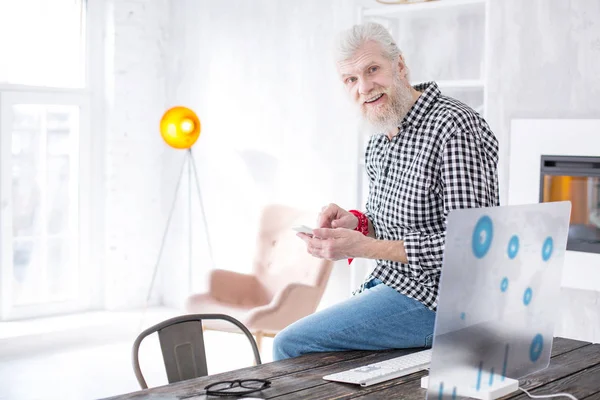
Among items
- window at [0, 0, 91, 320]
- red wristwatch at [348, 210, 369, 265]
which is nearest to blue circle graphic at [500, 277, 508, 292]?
red wristwatch at [348, 210, 369, 265]

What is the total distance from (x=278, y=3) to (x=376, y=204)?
2.88m

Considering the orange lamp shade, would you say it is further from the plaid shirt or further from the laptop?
the laptop

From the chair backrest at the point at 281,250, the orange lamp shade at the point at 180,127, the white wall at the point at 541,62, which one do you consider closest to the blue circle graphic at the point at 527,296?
the white wall at the point at 541,62

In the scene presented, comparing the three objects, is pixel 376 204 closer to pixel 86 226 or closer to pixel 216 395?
pixel 216 395

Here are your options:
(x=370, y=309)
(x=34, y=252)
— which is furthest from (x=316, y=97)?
(x=370, y=309)

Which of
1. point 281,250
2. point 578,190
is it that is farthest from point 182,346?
point 281,250

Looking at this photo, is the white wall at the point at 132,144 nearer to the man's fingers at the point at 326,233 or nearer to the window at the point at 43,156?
the window at the point at 43,156

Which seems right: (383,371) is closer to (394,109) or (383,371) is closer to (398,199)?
(398,199)

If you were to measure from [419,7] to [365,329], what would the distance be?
93.0 inches

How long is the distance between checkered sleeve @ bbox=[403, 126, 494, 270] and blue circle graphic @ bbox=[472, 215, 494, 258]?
630 millimetres

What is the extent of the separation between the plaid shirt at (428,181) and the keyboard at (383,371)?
26 cm

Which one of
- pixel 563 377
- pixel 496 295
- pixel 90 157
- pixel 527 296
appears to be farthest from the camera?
pixel 90 157

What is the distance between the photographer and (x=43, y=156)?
5648mm

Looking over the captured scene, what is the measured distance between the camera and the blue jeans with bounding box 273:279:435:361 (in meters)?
2.49
